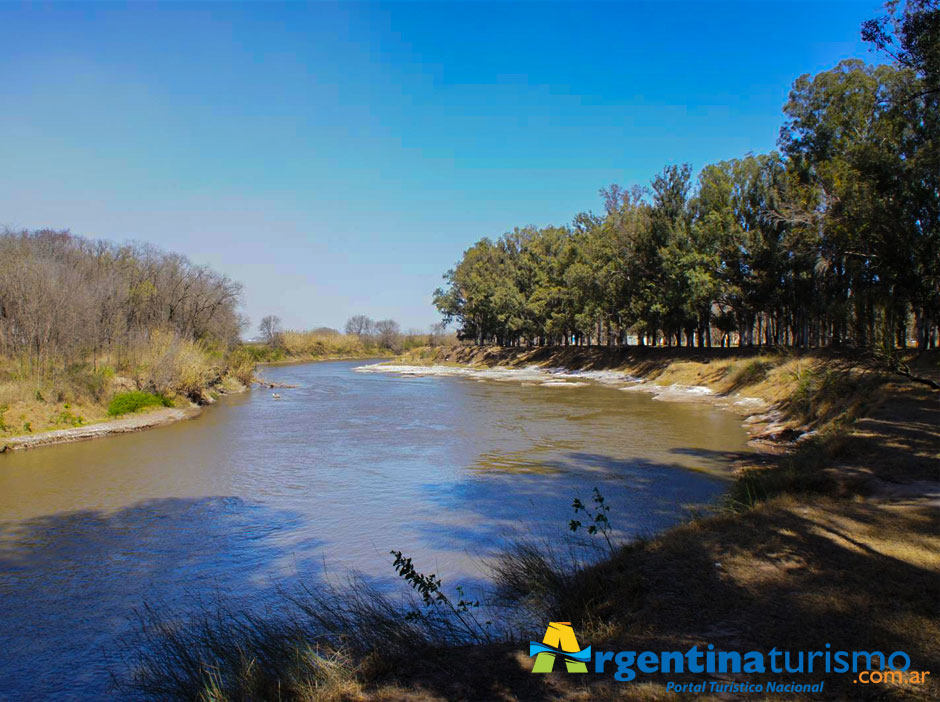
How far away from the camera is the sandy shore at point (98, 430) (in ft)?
61.3

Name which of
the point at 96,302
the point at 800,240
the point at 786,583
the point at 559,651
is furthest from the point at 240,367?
the point at 786,583

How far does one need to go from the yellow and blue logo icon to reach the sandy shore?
2020cm

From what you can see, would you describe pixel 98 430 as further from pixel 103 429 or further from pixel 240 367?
pixel 240 367

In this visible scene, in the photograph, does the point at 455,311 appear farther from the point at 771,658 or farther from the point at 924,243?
the point at 771,658

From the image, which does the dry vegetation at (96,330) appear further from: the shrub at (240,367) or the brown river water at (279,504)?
the brown river water at (279,504)

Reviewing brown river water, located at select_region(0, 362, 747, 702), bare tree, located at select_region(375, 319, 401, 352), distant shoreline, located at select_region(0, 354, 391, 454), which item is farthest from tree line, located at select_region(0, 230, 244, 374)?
bare tree, located at select_region(375, 319, 401, 352)

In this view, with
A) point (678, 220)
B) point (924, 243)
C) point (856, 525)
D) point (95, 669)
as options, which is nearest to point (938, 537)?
point (856, 525)

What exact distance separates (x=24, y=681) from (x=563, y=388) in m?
32.9

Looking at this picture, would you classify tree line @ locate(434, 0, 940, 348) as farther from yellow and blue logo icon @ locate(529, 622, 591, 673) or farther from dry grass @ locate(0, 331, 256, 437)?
dry grass @ locate(0, 331, 256, 437)

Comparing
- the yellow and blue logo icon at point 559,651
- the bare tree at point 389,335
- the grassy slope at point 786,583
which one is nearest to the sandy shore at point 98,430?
the grassy slope at point 786,583

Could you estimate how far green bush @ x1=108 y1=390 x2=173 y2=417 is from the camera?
23.9 meters

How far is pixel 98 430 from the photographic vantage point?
21.1 m

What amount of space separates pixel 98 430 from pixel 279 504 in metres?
13.5

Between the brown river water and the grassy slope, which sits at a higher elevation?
the grassy slope
